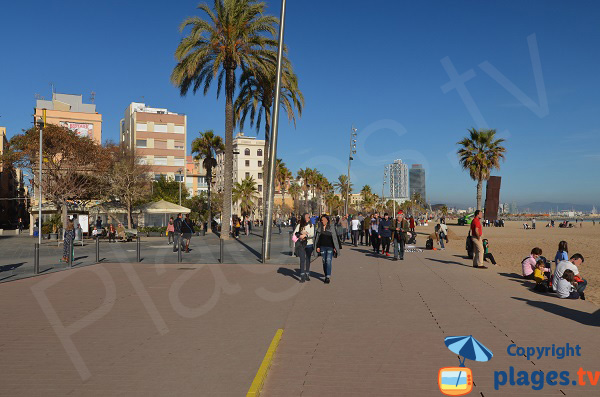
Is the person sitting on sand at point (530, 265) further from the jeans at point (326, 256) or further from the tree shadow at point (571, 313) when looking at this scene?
the jeans at point (326, 256)

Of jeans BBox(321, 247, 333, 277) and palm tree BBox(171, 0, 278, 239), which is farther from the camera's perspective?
palm tree BBox(171, 0, 278, 239)

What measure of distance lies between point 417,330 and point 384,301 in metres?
2.43

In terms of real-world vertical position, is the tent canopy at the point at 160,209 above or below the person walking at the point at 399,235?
below

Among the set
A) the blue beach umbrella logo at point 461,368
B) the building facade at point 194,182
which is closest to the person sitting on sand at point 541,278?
the blue beach umbrella logo at point 461,368

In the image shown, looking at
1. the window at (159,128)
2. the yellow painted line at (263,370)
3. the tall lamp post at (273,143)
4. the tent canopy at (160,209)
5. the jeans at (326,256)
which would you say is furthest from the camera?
the window at (159,128)

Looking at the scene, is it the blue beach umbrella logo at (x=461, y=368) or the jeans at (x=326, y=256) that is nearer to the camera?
the blue beach umbrella logo at (x=461, y=368)

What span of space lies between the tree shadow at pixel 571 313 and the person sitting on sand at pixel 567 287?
0.73m

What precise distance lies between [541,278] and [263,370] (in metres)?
8.76

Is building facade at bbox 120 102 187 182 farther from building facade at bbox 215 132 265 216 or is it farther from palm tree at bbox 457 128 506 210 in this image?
palm tree at bbox 457 128 506 210

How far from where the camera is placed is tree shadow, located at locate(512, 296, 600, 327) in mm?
7734

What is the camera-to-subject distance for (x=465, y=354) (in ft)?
19.6

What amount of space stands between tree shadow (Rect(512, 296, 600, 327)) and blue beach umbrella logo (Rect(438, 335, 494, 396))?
2391 mm

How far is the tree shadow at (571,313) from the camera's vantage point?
773 cm

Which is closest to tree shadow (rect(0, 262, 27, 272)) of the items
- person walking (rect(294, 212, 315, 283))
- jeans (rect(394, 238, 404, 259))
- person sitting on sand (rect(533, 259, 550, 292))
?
person walking (rect(294, 212, 315, 283))
